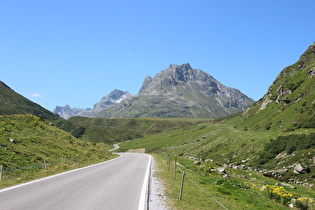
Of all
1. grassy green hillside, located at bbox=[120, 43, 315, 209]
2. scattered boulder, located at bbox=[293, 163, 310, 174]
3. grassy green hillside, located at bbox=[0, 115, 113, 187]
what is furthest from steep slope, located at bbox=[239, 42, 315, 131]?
grassy green hillside, located at bbox=[0, 115, 113, 187]

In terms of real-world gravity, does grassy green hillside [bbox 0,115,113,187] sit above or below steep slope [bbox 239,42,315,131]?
below

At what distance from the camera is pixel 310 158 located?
127 feet

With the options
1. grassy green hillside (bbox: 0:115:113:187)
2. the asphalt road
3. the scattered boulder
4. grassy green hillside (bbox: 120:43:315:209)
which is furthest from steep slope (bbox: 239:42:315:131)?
the asphalt road

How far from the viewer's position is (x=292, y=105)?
2970 inches

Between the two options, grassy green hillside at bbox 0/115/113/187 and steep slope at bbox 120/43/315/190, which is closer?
grassy green hillside at bbox 0/115/113/187

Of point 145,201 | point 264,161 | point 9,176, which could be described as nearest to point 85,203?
point 145,201

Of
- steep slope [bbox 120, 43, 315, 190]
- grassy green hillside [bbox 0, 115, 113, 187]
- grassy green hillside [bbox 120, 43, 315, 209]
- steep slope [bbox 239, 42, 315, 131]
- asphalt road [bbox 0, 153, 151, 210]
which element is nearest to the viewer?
asphalt road [bbox 0, 153, 151, 210]

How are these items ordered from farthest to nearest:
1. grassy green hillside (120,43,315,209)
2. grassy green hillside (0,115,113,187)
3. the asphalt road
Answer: grassy green hillside (0,115,113,187) → grassy green hillside (120,43,315,209) → the asphalt road

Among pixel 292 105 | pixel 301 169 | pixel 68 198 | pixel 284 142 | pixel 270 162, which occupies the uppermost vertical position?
pixel 292 105

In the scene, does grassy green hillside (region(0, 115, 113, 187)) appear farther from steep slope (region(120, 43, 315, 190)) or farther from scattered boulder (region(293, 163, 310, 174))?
steep slope (region(120, 43, 315, 190))

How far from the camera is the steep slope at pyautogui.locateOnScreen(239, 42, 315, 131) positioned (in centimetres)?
6178

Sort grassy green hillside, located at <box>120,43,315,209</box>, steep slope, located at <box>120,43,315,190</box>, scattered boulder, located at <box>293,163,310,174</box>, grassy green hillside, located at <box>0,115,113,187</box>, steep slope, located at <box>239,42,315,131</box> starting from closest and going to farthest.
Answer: grassy green hillside, located at <box>120,43,315,209</box> → grassy green hillside, located at <box>0,115,113,187</box> → scattered boulder, located at <box>293,163,310,174</box> → steep slope, located at <box>120,43,315,190</box> → steep slope, located at <box>239,42,315,131</box>

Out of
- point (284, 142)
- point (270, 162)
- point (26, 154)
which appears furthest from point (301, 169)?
point (26, 154)

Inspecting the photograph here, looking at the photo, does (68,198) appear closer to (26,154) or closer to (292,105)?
(26,154)
